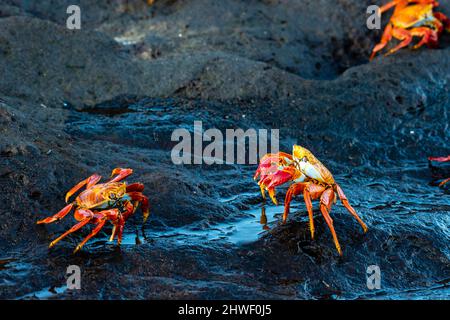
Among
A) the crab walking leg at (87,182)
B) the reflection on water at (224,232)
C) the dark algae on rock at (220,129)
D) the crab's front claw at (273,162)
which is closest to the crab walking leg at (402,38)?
the dark algae on rock at (220,129)

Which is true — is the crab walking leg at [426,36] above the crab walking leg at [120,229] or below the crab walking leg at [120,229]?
above

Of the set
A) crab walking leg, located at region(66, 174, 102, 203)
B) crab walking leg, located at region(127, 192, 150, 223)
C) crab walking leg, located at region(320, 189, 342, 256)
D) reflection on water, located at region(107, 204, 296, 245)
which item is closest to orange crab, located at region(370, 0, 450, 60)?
reflection on water, located at region(107, 204, 296, 245)

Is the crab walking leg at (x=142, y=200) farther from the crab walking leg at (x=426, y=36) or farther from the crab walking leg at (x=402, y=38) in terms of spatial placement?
the crab walking leg at (x=426, y=36)

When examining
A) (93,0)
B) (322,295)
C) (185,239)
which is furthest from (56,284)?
(93,0)

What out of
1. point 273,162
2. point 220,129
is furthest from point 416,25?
point 273,162

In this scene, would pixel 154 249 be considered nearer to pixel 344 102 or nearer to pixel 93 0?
pixel 344 102
